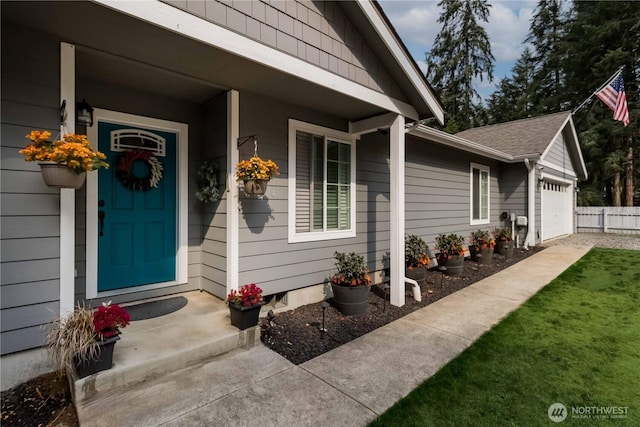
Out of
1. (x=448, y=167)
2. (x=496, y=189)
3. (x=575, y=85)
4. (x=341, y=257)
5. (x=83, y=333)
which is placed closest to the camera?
(x=83, y=333)

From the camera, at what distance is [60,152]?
2.14 meters

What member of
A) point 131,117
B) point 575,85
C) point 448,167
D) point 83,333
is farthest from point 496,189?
point 575,85

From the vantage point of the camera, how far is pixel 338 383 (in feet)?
8.28

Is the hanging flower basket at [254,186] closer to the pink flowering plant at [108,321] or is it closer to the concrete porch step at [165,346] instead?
the concrete porch step at [165,346]

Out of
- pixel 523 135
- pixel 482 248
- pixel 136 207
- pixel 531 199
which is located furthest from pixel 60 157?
pixel 523 135

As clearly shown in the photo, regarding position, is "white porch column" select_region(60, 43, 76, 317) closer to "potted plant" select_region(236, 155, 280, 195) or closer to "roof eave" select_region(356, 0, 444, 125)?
"potted plant" select_region(236, 155, 280, 195)

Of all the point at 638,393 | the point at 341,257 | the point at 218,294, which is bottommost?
the point at 638,393

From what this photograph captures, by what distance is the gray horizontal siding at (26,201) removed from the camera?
2307 mm

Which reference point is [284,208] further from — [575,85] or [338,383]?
[575,85]

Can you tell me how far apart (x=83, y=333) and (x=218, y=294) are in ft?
5.26

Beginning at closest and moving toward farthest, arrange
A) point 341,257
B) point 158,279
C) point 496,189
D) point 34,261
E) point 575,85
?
point 34,261, point 158,279, point 341,257, point 496,189, point 575,85

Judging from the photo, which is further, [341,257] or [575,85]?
[575,85]

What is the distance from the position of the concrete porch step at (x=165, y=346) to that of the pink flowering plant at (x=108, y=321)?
26 cm

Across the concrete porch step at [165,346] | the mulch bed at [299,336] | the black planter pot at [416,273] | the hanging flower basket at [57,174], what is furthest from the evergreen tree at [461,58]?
the hanging flower basket at [57,174]
